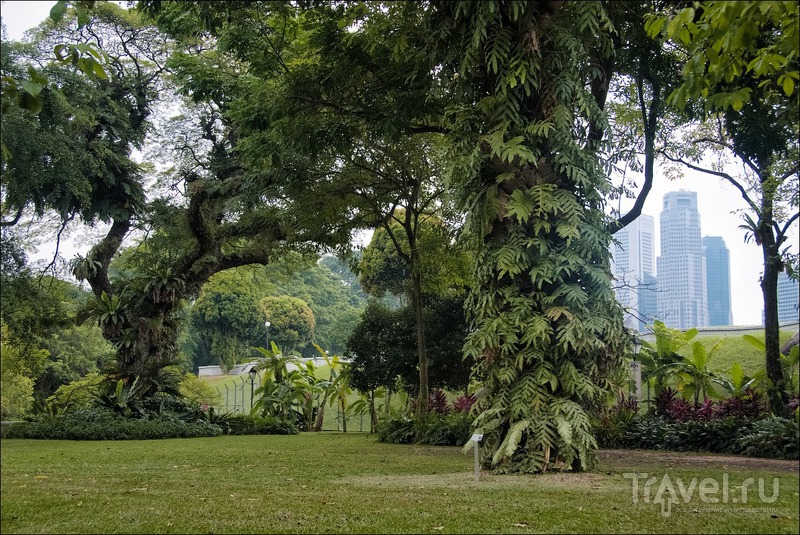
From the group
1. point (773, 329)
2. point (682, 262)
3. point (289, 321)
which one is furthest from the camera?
point (289, 321)

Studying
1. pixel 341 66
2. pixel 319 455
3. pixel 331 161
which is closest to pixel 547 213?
pixel 341 66

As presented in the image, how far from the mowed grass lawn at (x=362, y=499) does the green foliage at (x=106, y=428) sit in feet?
15.7

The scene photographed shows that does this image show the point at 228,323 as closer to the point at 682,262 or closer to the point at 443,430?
the point at 443,430

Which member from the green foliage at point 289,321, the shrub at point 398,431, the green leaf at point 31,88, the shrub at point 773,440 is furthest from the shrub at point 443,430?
the green foliage at point 289,321

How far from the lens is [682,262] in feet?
28.2

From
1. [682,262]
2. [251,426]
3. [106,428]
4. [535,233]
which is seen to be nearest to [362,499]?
[535,233]

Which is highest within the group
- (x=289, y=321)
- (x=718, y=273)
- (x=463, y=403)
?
(x=289, y=321)

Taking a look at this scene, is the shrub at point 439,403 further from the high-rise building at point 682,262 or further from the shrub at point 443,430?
the high-rise building at point 682,262

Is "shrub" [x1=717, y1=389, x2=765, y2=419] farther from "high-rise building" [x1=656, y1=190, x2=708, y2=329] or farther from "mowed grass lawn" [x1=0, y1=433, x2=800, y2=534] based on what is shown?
"mowed grass lawn" [x1=0, y1=433, x2=800, y2=534]

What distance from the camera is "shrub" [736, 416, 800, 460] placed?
411 cm

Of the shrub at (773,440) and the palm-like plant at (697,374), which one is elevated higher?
the palm-like plant at (697,374)

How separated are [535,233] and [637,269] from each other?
405 cm

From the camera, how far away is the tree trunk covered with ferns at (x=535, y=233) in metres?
6.46

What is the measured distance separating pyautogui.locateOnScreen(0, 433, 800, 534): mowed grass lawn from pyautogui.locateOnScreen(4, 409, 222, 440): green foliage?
4783 millimetres
